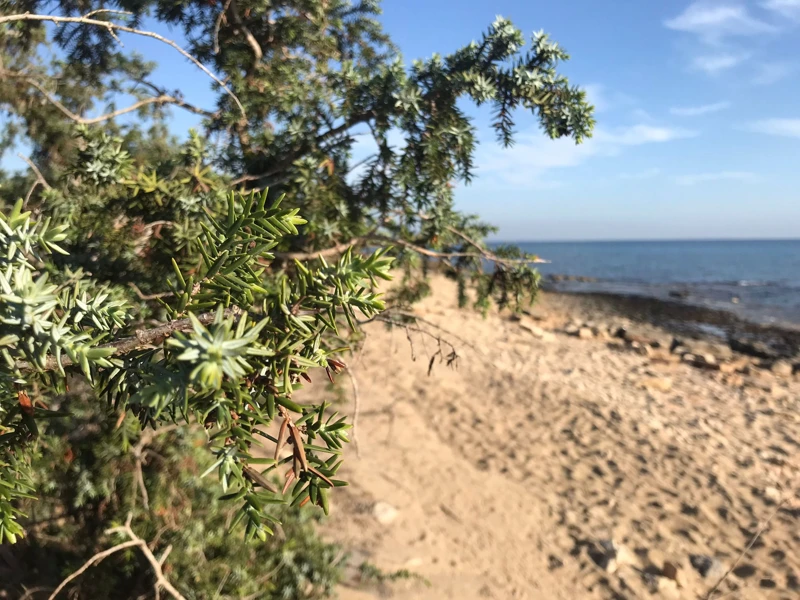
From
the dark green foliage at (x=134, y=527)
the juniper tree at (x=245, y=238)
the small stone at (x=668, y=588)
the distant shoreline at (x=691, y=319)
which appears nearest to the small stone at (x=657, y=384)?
the small stone at (x=668, y=588)

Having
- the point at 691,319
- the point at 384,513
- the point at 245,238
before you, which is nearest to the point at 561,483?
the point at 384,513

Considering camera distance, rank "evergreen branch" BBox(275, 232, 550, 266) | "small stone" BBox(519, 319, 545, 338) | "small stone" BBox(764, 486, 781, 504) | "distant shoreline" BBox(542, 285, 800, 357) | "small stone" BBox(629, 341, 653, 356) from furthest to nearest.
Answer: "distant shoreline" BBox(542, 285, 800, 357) < "small stone" BBox(519, 319, 545, 338) < "small stone" BBox(629, 341, 653, 356) < "small stone" BBox(764, 486, 781, 504) < "evergreen branch" BBox(275, 232, 550, 266)

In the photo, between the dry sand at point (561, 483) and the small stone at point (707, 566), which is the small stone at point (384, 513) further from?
the small stone at point (707, 566)

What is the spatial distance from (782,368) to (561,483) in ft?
36.7

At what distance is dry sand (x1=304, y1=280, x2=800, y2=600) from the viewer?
491 centimetres

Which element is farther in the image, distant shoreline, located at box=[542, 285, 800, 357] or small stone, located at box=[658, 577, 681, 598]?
distant shoreline, located at box=[542, 285, 800, 357]

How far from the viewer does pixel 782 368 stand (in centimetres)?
1379

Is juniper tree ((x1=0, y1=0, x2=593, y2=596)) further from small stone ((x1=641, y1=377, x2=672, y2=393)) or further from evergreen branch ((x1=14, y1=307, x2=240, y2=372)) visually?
small stone ((x1=641, y1=377, x2=672, y2=393))

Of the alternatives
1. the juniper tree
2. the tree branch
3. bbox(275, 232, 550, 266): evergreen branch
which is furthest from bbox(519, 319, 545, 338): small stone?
the tree branch

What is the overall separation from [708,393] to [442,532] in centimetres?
842

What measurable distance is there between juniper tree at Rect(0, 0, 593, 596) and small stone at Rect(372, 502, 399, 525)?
2.32 m

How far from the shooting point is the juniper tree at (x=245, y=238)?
90 cm

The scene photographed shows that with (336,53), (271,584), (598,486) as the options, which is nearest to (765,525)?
(598,486)

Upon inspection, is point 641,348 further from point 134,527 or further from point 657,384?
point 134,527
